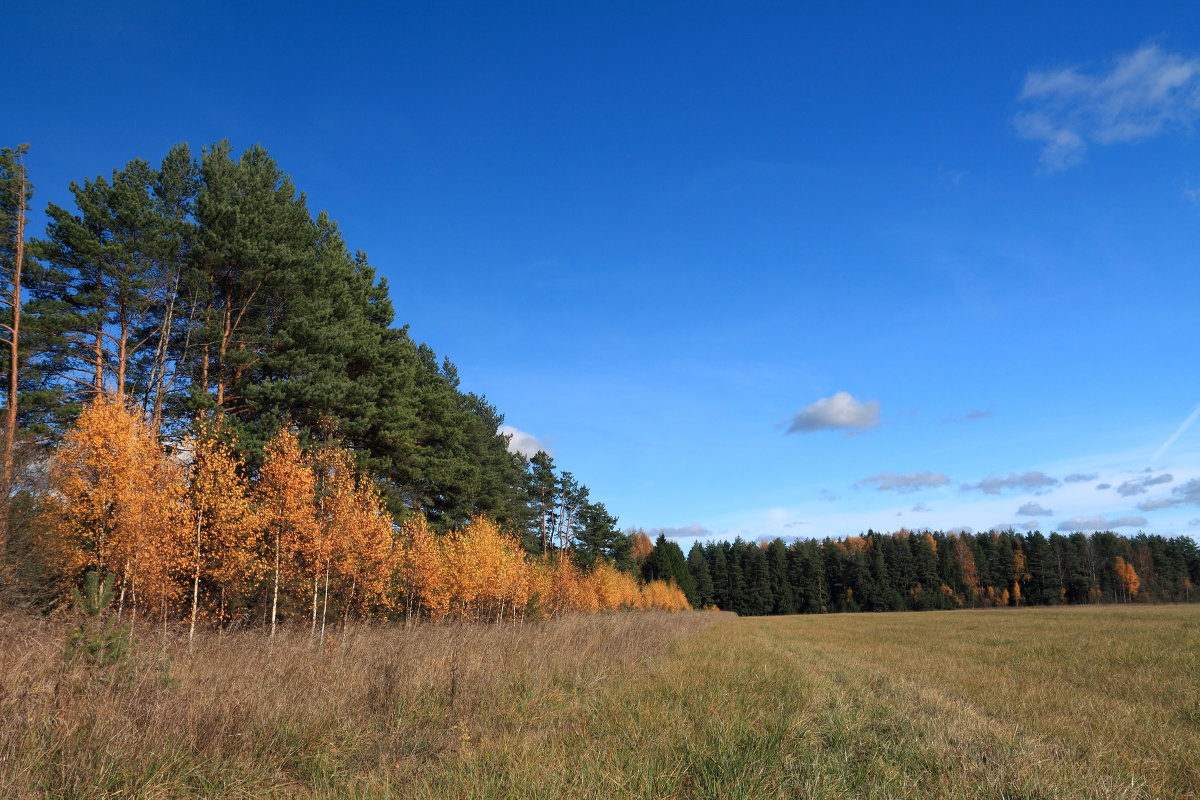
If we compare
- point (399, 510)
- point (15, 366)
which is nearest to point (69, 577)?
point (15, 366)

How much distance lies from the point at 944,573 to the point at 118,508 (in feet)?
374

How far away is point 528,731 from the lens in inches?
264

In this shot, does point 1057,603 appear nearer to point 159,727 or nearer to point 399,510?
point 399,510

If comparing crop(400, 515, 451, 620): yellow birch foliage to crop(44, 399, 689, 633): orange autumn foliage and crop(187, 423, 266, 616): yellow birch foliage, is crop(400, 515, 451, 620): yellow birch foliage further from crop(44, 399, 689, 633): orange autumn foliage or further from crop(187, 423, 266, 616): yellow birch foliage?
crop(187, 423, 266, 616): yellow birch foliage

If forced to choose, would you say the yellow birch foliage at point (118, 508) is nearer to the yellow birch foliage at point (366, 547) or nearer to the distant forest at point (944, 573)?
the yellow birch foliage at point (366, 547)

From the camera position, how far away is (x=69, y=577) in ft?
53.8

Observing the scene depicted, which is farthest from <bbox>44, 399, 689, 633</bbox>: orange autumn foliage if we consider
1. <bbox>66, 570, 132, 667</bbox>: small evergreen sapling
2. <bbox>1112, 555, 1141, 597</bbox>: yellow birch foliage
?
<bbox>1112, 555, 1141, 597</bbox>: yellow birch foliage

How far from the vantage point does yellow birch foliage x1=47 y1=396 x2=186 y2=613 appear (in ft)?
53.4

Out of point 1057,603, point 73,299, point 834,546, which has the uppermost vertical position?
point 73,299

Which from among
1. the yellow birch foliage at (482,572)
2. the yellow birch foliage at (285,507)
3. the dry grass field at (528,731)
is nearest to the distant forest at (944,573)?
the yellow birch foliage at (482,572)

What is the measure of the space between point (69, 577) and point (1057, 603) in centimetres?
11643

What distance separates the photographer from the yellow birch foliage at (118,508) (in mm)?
16281

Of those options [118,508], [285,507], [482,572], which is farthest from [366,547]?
A: [482,572]

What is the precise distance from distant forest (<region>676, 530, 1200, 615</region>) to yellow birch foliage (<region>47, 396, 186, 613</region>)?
283ft
